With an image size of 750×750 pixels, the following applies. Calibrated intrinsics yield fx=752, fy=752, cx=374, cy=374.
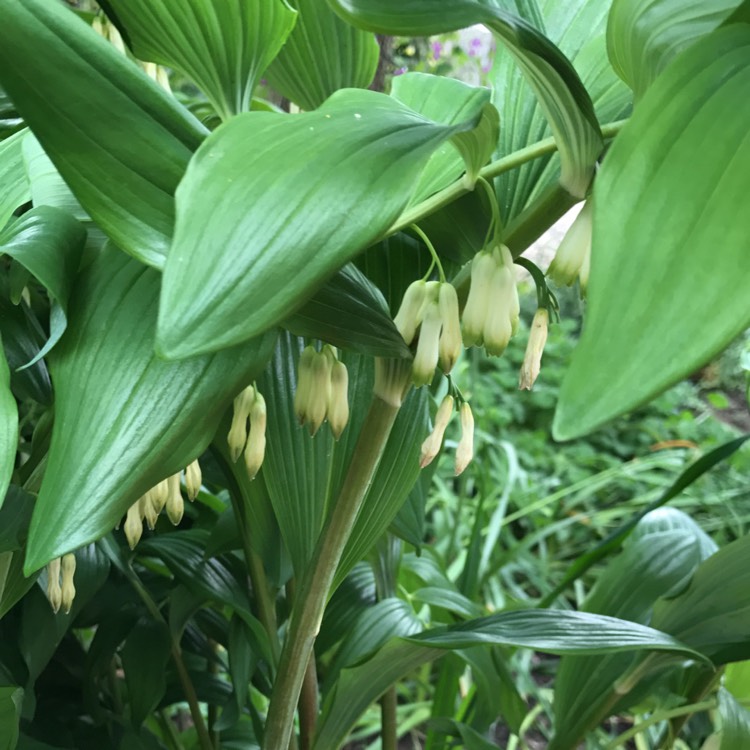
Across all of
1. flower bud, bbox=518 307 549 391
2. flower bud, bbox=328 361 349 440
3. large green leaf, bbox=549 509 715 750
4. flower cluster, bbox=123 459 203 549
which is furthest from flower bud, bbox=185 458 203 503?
large green leaf, bbox=549 509 715 750

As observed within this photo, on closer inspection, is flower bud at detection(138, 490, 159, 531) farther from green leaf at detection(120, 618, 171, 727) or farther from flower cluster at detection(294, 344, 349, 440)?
green leaf at detection(120, 618, 171, 727)

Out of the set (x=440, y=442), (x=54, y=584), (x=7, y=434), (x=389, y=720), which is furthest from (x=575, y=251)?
(x=389, y=720)

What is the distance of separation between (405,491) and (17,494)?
0.25 meters

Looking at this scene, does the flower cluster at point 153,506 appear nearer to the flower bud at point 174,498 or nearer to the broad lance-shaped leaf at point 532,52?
the flower bud at point 174,498

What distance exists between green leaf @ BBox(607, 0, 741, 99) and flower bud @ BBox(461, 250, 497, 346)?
101mm

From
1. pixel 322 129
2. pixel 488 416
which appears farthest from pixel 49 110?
pixel 488 416

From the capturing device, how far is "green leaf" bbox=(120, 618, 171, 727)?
64 cm

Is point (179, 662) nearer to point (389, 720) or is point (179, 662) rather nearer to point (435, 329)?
point (389, 720)

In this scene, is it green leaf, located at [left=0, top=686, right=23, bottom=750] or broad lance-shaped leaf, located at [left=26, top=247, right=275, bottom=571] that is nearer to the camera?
broad lance-shaped leaf, located at [left=26, top=247, right=275, bottom=571]

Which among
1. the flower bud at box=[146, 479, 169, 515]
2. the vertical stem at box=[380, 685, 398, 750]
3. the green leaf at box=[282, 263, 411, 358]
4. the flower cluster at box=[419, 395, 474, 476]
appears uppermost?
the green leaf at box=[282, 263, 411, 358]

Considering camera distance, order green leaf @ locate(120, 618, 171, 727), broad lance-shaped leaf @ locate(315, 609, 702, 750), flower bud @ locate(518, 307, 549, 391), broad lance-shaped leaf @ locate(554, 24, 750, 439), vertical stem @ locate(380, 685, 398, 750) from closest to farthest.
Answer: broad lance-shaped leaf @ locate(554, 24, 750, 439) < flower bud @ locate(518, 307, 549, 391) < broad lance-shaped leaf @ locate(315, 609, 702, 750) < green leaf @ locate(120, 618, 171, 727) < vertical stem @ locate(380, 685, 398, 750)

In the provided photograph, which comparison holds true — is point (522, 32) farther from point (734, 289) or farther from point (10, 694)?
point (10, 694)

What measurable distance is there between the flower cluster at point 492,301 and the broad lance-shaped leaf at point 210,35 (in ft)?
0.50

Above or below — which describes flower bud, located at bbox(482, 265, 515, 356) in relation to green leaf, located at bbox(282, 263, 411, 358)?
above
